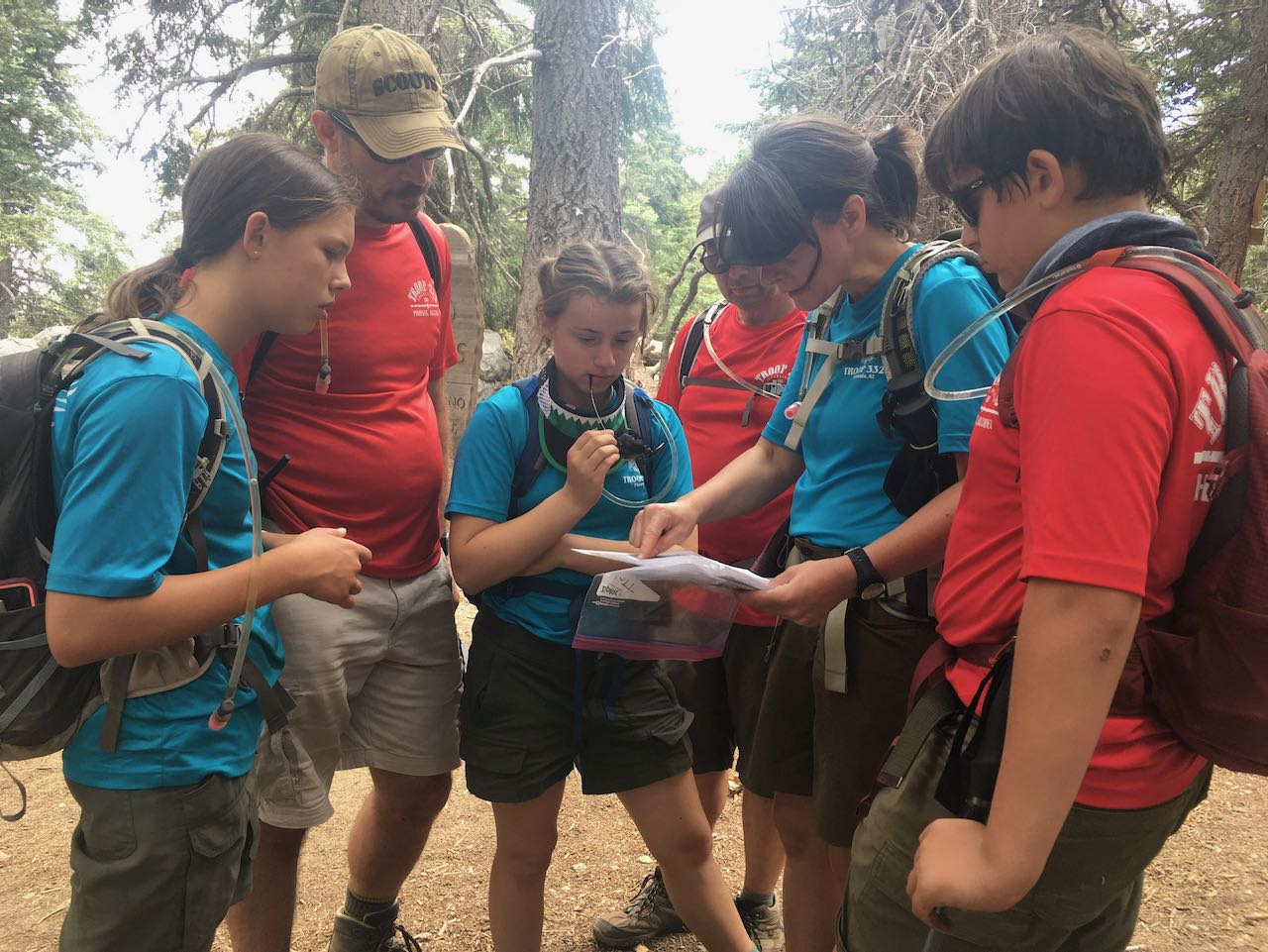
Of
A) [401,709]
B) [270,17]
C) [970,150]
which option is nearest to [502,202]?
[270,17]

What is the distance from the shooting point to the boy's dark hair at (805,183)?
215cm

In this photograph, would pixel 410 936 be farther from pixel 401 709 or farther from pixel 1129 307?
pixel 1129 307

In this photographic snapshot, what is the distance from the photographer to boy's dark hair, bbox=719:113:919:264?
2.15 m

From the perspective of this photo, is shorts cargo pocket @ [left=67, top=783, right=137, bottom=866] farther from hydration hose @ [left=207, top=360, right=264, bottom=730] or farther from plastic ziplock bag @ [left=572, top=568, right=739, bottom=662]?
plastic ziplock bag @ [left=572, top=568, right=739, bottom=662]

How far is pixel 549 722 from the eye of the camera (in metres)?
2.46

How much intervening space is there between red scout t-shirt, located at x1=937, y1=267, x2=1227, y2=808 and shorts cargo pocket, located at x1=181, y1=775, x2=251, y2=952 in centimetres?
169

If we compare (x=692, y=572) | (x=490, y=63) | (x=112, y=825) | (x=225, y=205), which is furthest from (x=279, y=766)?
(x=490, y=63)

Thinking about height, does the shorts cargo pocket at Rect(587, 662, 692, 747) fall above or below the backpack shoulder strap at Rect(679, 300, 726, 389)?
below

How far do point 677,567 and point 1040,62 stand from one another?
1.19 metres

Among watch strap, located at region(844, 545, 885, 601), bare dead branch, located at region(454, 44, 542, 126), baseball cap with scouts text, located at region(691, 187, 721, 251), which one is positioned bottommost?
watch strap, located at region(844, 545, 885, 601)

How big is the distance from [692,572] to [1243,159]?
7184mm

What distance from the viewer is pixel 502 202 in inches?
510

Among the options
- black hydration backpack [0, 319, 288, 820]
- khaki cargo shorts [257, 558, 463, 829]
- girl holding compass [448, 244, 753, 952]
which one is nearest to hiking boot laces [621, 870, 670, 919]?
girl holding compass [448, 244, 753, 952]

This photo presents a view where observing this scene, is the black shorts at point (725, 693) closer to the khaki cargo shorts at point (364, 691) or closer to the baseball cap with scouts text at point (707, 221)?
the khaki cargo shorts at point (364, 691)
